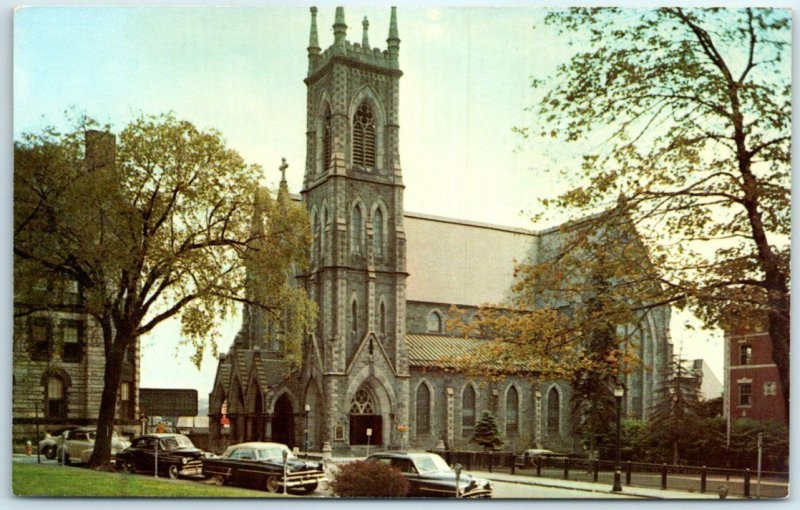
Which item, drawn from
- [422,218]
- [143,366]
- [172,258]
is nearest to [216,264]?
[172,258]

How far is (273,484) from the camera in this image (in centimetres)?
1159

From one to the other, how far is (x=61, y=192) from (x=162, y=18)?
2.28 metres

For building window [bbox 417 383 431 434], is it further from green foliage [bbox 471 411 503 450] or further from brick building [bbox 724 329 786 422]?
brick building [bbox 724 329 786 422]

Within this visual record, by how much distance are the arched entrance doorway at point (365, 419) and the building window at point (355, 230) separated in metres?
1.73

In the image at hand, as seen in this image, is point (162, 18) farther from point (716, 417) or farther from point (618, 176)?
point (716, 417)

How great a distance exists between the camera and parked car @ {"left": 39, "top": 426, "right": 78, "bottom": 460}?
1150 cm

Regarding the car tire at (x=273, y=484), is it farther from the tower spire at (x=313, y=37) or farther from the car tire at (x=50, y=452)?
the tower spire at (x=313, y=37)

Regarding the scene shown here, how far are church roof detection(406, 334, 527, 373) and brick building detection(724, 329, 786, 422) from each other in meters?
2.26

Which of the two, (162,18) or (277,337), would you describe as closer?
(162,18)

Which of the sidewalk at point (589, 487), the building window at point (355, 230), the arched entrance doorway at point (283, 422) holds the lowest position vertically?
the sidewalk at point (589, 487)

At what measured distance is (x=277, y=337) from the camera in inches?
487

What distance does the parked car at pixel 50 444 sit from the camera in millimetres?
11500

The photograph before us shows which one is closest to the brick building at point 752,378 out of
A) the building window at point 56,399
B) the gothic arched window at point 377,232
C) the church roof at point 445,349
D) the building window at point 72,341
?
the church roof at point 445,349

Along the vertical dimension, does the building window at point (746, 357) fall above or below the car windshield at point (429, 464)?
above
